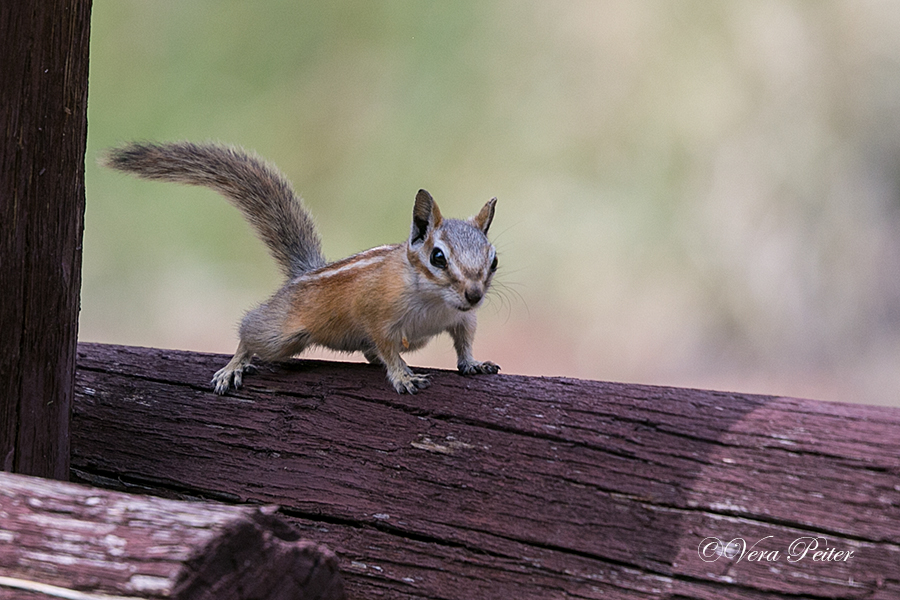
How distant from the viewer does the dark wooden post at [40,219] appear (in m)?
1.65

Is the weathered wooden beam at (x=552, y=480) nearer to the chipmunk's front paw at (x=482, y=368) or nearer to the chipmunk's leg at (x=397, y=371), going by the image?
the chipmunk's leg at (x=397, y=371)

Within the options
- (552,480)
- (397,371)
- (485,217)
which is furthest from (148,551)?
(485,217)

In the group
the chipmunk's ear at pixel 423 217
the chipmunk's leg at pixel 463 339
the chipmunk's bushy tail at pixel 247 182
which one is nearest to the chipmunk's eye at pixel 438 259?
the chipmunk's ear at pixel 423 217

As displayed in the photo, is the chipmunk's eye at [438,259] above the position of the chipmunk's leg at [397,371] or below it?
above

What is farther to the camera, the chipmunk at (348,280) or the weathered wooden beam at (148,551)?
the chipmunk at (348,280)

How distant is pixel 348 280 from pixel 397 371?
0.53 m

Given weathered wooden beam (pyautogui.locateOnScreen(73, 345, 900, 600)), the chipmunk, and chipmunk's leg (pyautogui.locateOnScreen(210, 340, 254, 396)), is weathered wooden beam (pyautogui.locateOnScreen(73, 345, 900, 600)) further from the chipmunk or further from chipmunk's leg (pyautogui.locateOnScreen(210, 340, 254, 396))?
the chipmunk

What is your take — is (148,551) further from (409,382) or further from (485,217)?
(485,217)

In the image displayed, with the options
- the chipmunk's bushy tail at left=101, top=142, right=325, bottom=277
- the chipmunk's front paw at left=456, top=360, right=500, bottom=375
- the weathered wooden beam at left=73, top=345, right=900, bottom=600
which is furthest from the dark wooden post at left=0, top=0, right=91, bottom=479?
the chipmunk's front paw at left=456, top=360, right=500, bottom=375

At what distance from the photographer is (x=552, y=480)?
1.51 m

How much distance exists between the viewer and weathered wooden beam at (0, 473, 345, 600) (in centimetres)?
100

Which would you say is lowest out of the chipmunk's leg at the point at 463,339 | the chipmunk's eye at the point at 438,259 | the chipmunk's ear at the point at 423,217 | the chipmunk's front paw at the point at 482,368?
the chipmunk's front paw at the point at 482,368

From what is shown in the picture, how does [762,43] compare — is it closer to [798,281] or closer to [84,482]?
[798,281]

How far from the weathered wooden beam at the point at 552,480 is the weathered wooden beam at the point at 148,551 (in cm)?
41
